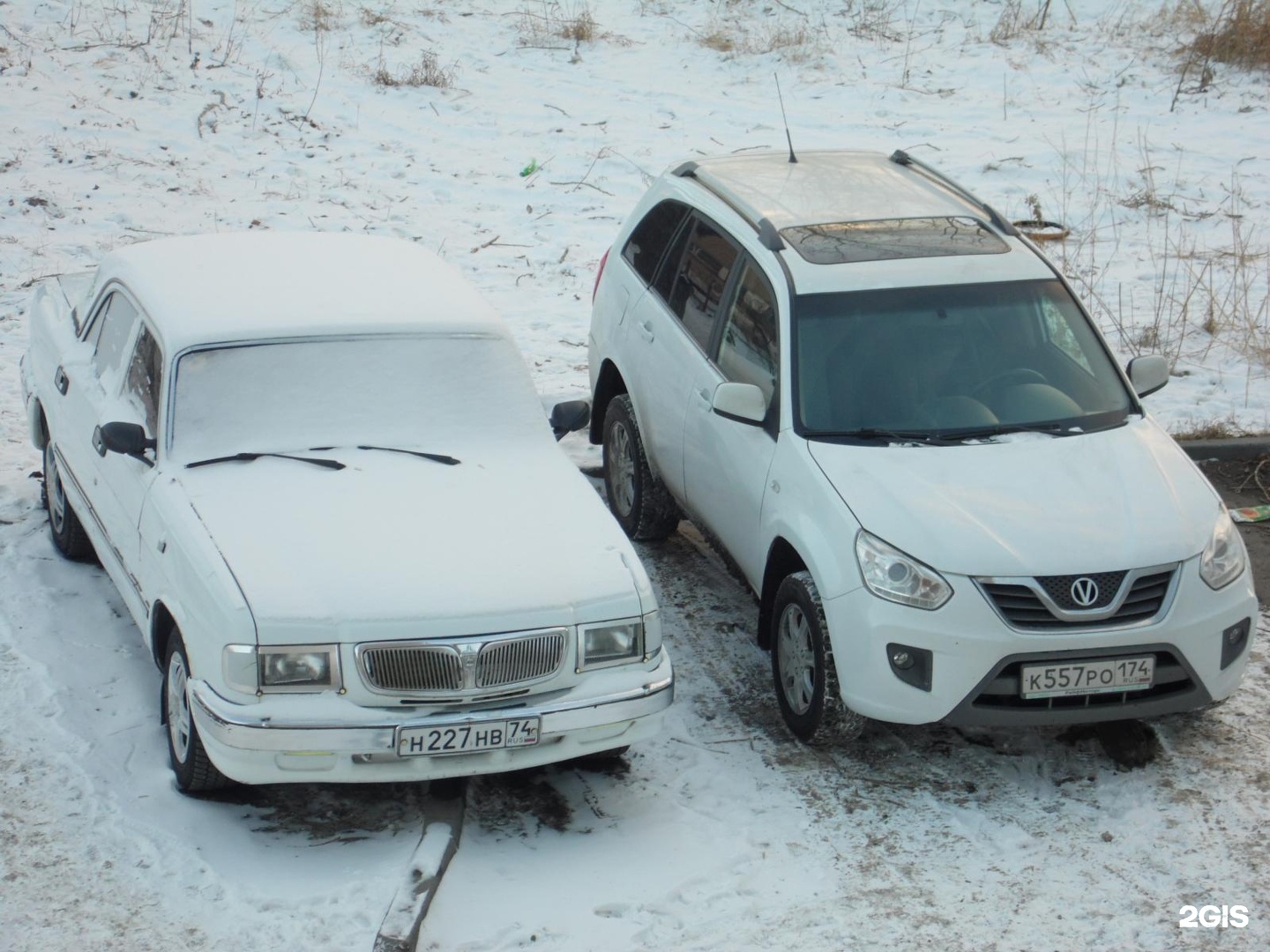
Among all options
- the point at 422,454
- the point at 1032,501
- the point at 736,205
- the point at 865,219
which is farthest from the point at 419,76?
the point at 1032,501

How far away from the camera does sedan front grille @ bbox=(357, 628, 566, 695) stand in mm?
4855

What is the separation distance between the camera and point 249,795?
17.7 ft

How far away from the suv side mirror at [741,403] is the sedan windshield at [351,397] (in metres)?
0.77

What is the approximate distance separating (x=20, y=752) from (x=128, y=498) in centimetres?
101

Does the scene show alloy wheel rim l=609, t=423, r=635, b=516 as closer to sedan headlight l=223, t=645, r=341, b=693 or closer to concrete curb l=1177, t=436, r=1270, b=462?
sedan headlight l=223, t=645, r=341, b=693

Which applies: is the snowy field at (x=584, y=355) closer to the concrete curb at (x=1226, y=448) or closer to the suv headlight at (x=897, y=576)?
the concrete curb at (x=1226, y=448)

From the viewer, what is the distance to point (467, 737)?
16.1 feet

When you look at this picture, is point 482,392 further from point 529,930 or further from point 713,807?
point 529,930

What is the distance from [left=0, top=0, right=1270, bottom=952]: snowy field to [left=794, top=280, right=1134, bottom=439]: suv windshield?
1.25 meters

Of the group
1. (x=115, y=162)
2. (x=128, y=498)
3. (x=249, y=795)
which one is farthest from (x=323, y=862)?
(x=115, y=162)

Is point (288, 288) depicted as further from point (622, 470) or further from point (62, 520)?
point (622, 470)

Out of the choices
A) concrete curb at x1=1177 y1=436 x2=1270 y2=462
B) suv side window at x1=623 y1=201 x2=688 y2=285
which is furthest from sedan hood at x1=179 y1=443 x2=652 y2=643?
concrete curb at x1=1177 y1=436 x2=1270 y2=462

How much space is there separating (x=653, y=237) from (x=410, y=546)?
309cm

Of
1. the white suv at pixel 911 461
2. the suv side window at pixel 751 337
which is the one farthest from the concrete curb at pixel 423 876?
the suv side window at pixel 751 337
